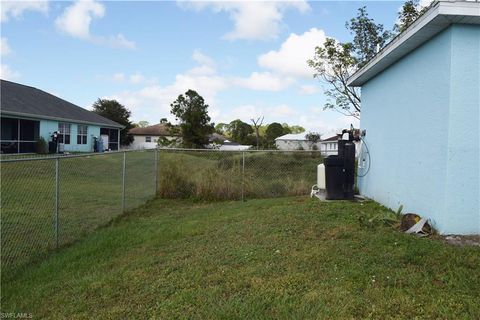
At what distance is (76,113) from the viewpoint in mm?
28656

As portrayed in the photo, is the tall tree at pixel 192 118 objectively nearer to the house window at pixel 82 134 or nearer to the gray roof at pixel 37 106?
the gray roof at pixel 37 106

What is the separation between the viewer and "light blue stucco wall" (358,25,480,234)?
16.8 ft

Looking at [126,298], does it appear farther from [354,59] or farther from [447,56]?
[354,59]

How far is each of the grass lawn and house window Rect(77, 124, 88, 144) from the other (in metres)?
23.8

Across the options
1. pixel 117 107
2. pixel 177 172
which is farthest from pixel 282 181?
pixel 117 107

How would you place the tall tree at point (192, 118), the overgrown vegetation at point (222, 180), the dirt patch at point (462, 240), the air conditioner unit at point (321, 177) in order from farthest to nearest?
the tall tree at point (192, 118), the overgrown vegetation at point (222, 180), the air conditioner unit at point (321, 177), the dirt patch at point (462, 240)

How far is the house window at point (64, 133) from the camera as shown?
25297 millimetres

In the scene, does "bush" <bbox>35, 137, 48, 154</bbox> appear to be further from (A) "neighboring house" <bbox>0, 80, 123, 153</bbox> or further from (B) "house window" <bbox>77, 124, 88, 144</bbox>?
(B) "house window" <bbox>77, 124, 88, 144</bbox>

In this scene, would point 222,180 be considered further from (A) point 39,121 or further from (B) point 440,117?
(A) point 39,121

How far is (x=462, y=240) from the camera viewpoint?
198 inches

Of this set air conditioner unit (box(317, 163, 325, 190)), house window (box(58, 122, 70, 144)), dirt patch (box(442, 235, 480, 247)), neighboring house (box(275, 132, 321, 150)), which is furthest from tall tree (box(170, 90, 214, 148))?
dirt patch (box(442, 235, 480, 247))

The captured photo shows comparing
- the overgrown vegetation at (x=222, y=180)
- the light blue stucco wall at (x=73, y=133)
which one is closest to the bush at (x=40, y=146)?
the light blue stucco wall at (x=73, y=133)

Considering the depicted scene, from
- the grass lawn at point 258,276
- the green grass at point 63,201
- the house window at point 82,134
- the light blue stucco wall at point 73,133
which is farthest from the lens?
the house window at point 82,134

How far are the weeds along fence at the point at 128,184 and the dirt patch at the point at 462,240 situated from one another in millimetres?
5964
